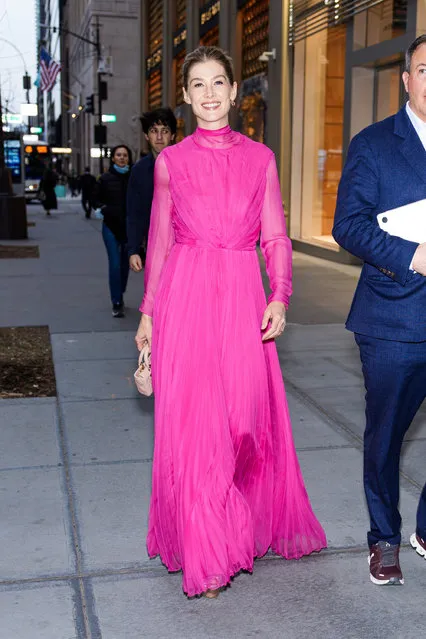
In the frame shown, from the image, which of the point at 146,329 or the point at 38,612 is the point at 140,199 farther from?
the point at 38,612

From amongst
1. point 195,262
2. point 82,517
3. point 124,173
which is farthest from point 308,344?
point 195,262

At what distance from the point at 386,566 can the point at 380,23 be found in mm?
12511

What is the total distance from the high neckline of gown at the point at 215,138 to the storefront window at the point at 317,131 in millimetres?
13345

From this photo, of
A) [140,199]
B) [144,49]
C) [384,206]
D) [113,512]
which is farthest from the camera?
[144,49]

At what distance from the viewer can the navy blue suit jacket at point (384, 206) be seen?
326 cm

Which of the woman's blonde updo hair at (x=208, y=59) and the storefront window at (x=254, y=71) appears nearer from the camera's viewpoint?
the woman's blonde updo hair at (x=208, y=59)

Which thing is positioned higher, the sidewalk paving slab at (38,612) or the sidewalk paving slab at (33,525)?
the sidewalk paving slab at (38,612)

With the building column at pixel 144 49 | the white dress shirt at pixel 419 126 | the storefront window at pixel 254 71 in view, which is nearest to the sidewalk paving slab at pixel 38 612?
the white dress shirt at pixel 419 126

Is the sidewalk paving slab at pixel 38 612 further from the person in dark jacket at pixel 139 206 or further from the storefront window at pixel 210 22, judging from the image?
the storefront window at pixel 210 22

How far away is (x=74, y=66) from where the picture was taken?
298ft

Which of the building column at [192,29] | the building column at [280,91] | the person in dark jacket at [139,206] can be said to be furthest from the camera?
→ the building column at [192,29]

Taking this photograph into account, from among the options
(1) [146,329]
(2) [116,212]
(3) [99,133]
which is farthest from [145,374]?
(3) [99,133]

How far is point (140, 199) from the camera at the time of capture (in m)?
8.19

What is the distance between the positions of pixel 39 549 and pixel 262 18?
18.3 m
